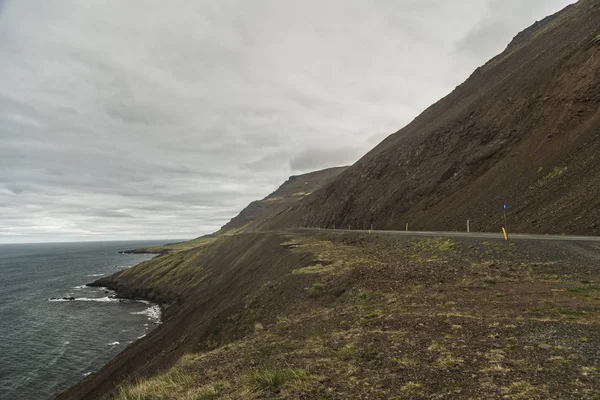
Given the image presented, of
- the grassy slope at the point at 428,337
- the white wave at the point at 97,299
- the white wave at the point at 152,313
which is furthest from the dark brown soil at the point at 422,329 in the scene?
the white wave at the point at 97,299

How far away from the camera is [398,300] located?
1466 cm

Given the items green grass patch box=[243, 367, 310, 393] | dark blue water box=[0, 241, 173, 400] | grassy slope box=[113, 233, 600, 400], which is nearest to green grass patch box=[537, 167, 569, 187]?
grassy slope box=[113, 233, 600, 400]

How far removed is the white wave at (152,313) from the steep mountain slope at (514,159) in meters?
35.3

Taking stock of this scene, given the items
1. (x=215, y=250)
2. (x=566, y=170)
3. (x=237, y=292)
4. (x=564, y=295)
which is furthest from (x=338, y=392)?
(x=215, y=250)

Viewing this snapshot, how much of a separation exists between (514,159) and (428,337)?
3541 centimetres

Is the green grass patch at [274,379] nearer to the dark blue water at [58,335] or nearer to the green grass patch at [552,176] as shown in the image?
the dark blue water at [58,335]

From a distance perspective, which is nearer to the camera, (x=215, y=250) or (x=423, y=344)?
(x=423, y=344)

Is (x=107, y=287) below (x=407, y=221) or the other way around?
below

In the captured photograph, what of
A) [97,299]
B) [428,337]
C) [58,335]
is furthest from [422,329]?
[97,299]

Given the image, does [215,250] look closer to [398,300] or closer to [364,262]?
[364,262]

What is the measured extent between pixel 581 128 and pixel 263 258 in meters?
36.5

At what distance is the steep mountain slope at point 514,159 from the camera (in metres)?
28.5

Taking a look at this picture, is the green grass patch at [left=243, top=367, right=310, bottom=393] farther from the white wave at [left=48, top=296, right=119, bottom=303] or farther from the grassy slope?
the white wave at [left=48, top=296, right=119, bottom=303]

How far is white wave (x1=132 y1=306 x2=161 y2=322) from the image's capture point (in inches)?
1949
